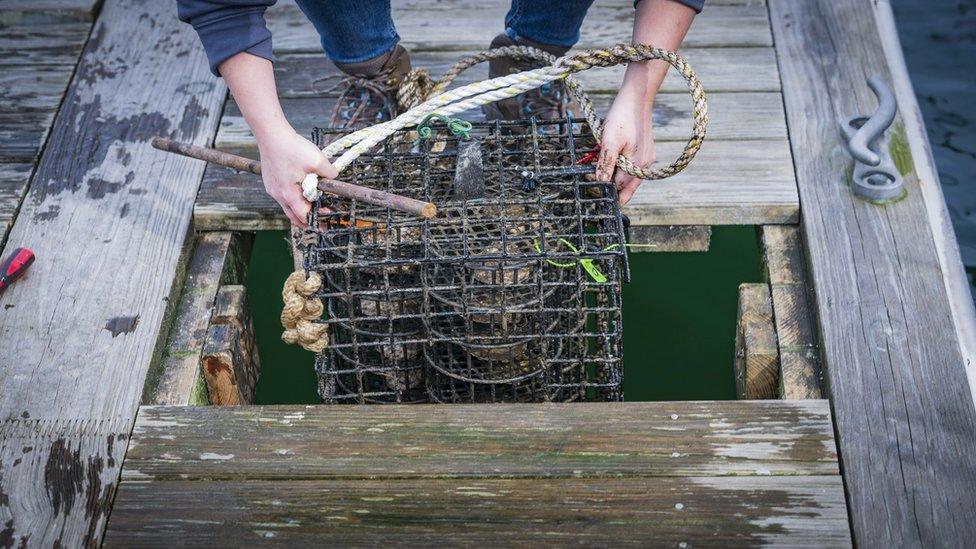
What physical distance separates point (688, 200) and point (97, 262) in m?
1.46

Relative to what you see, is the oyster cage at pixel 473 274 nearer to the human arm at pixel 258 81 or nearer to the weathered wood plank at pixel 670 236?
the human arm at pixel 258 81

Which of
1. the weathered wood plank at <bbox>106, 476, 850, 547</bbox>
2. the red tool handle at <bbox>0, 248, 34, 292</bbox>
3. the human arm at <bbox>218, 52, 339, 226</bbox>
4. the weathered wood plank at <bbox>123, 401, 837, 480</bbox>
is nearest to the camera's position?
the weathered wood plank at <bbox>106, 476, 850, 547</bbox>

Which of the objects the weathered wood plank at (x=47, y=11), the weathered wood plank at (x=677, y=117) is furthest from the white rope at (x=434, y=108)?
the weathered wood plank at (x=47, y=11)

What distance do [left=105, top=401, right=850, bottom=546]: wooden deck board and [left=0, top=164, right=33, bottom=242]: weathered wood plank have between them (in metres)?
0.82

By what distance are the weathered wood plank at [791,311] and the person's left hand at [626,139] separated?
0.46 metres

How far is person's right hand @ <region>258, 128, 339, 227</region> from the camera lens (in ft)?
6.61

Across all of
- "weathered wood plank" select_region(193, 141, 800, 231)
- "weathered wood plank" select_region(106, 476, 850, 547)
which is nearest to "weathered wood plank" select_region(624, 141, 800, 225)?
"weathered wood plank" select_region(193, 141, 800, 231)

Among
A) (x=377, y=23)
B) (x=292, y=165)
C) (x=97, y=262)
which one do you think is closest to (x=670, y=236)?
(x=377, y=23)

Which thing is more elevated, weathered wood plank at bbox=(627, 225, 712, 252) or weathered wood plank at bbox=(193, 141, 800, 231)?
weathered wood plank at bbox=(193, 141, 800, 231)

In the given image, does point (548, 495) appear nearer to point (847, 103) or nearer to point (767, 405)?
point (767, 405)

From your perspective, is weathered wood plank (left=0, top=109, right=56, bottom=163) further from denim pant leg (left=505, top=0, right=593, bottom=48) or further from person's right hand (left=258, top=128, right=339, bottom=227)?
denim pant leg (left=505, top=0, right=593, bottom=48)

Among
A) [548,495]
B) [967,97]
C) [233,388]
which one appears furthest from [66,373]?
[967,97]

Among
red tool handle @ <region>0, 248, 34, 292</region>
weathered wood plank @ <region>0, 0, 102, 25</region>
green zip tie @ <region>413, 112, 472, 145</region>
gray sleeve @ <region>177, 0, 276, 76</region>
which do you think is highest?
weathered wood plank @ <region>0, 0, 102, 25</region>

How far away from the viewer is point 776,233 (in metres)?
2.52
